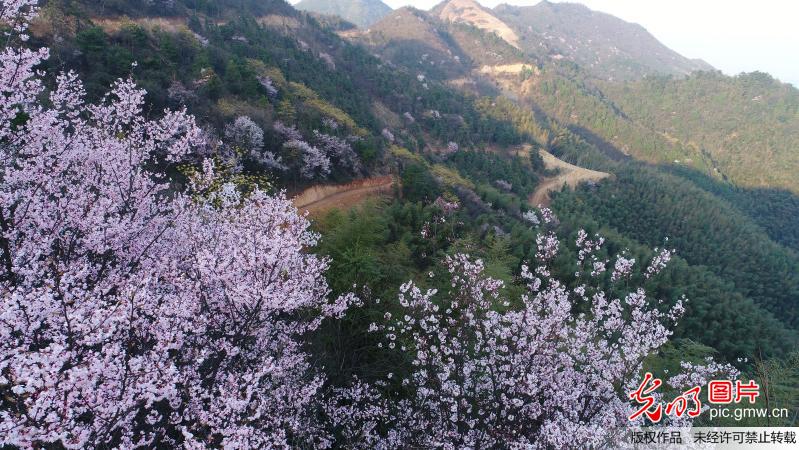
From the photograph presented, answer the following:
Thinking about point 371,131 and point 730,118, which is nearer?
point 371,131

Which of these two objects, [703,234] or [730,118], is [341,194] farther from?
[730,118]

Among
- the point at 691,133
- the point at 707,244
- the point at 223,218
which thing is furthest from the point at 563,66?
the point at 223,218

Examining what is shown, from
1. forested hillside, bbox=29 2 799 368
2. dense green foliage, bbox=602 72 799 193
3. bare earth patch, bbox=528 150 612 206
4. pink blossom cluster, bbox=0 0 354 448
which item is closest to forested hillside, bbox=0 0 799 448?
pink blossom cluster, bbox=0 0 354 448

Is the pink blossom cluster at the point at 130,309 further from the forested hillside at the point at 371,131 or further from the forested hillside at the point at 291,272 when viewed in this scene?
the forested hillside at the point at 371,131

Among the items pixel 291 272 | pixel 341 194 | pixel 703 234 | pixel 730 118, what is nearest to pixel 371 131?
pixel 341 194

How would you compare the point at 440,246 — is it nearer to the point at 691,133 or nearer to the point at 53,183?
the point at 53,183

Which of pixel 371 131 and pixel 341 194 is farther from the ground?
pixel 371 131

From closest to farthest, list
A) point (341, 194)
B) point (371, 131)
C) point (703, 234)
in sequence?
point (341, 194)
point (371, 131)
point (703, 234)
